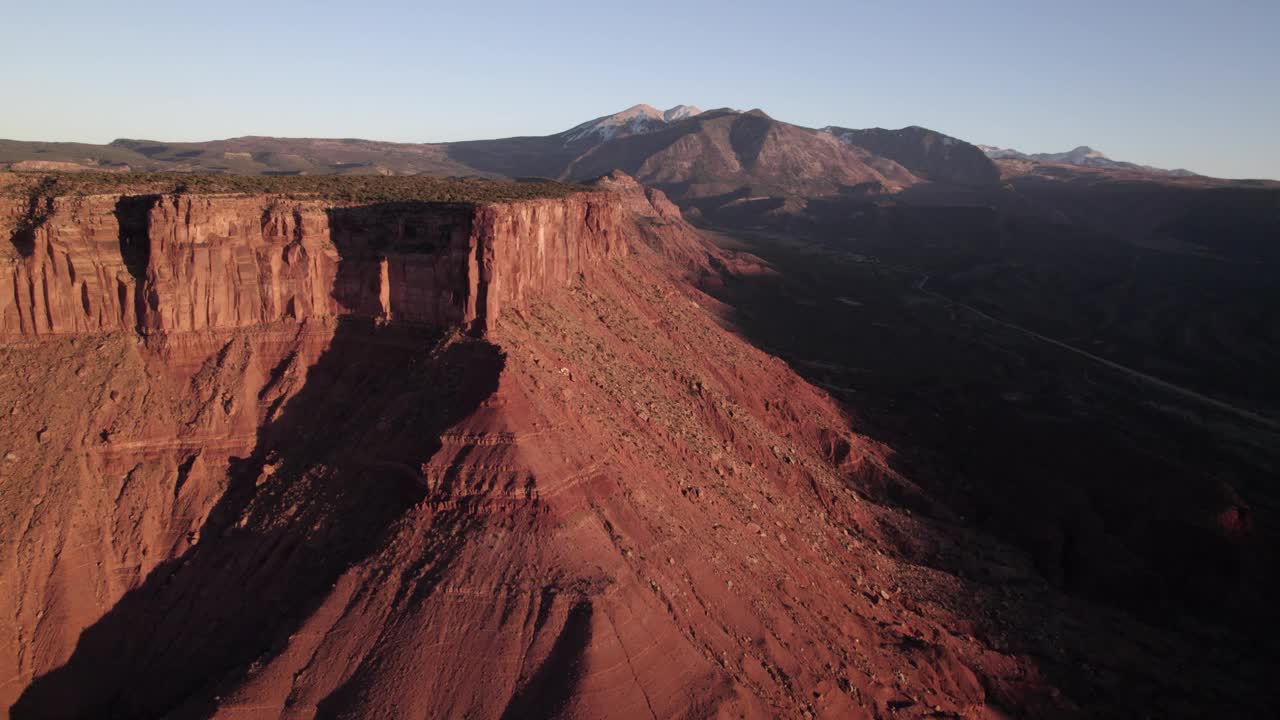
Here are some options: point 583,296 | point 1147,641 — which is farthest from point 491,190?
point 1147,641

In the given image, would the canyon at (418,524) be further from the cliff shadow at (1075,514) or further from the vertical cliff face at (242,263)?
the cliff shadow at (1075,514)

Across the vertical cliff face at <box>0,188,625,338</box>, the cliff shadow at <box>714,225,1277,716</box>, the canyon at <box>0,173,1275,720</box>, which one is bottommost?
the cliff shadow at <box>714,225,1277,716</box>

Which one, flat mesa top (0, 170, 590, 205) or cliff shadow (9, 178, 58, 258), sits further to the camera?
flat mesa top (0, 170, 590, 205)

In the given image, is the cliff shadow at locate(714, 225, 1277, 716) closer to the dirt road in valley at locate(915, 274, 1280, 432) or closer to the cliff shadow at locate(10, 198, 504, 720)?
the dirt road in valley at locate(915, 274, 1280, 432)

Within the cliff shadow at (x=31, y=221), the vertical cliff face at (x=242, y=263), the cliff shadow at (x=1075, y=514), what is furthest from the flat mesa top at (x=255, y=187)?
the cliff shadow at (x=1075, y=514)

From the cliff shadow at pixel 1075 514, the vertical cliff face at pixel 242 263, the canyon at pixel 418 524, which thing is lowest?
the cliff shadow at pixel 1075 514

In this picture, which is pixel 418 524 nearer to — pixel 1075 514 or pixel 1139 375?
pixel 1075 514

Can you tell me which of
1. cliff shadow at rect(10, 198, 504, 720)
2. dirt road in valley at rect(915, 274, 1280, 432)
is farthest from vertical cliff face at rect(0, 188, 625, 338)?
dirt road in valley at rect(915, 274, 1280, 432)
